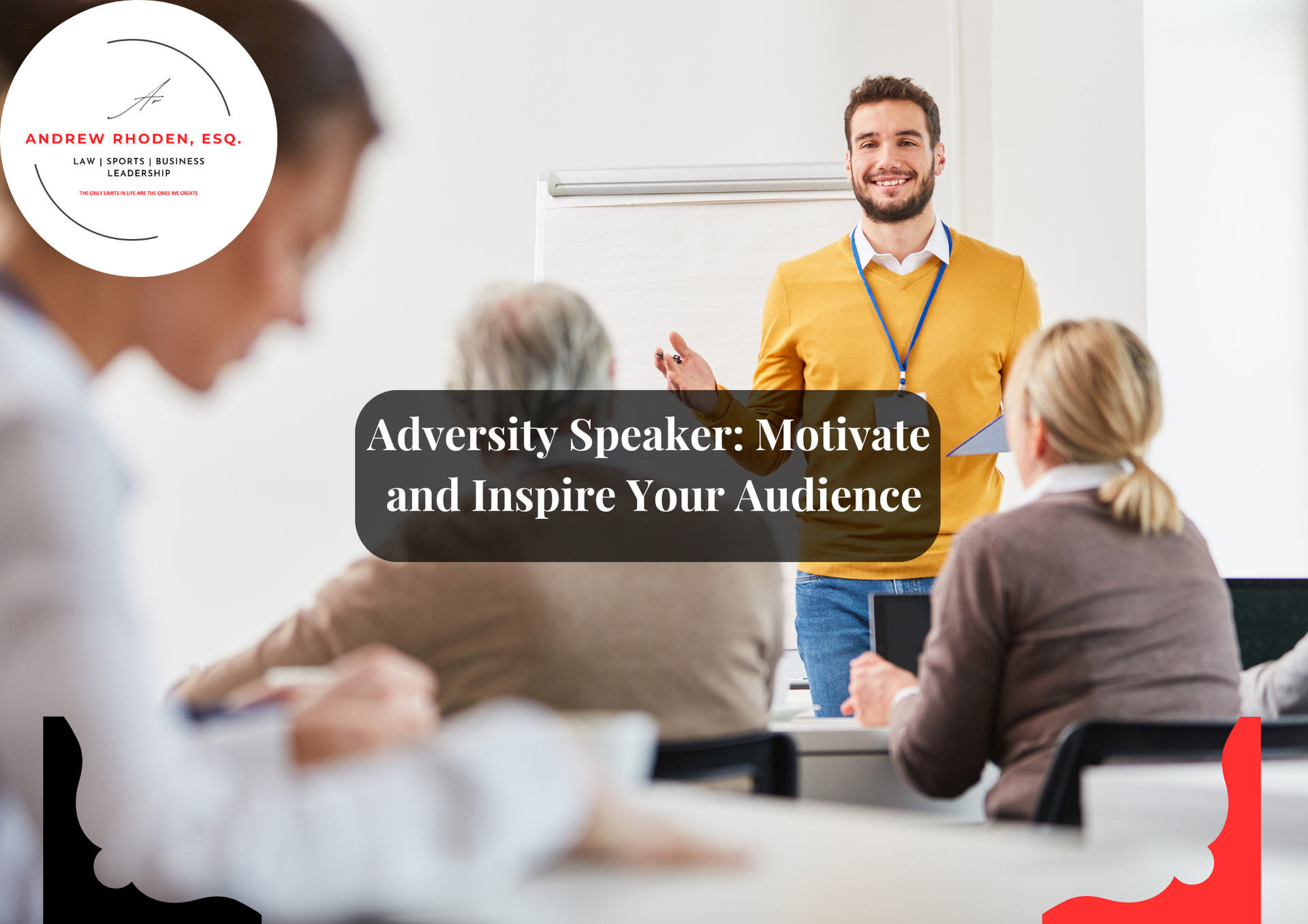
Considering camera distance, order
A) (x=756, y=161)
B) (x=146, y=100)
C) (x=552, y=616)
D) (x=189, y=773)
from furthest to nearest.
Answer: (x=756, y=161), (x=146, y=100), (x=552, y=616), (x=189, y=773)

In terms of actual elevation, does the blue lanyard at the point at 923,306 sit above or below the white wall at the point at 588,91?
below

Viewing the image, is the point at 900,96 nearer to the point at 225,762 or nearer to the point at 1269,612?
the point at 1269,612

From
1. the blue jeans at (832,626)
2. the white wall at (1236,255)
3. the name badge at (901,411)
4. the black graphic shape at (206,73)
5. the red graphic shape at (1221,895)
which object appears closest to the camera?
the red graphic shape at (1221,895)

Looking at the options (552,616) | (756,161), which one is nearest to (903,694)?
Answer: (552,616)

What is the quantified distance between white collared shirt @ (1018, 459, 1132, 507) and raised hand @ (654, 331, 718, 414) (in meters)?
0.30

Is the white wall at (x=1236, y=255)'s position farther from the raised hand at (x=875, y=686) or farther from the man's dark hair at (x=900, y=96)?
the raised hand at (x=875, y=686)

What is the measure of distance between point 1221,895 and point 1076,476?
220 millimetres

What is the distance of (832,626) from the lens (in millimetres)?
909

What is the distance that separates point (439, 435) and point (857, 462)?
284mm

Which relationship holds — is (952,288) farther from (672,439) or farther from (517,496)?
(517,496)

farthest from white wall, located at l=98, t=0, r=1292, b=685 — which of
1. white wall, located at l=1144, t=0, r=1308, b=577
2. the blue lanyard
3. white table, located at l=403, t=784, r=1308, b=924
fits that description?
the blue lanyard

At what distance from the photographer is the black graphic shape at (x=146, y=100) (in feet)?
2.20

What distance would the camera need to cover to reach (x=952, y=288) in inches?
35.4

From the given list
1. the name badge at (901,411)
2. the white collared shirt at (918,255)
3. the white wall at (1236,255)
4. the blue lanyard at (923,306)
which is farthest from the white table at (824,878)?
the white wall at (1236,255)
